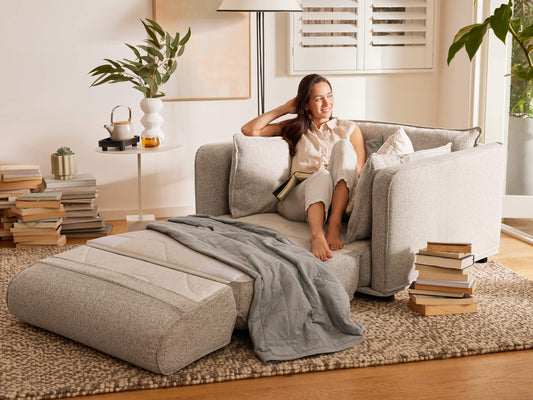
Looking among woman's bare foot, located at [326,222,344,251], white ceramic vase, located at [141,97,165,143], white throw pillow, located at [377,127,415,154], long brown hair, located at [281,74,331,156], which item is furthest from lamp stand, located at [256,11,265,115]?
woman's bare foot, located at [326,222,344,251]

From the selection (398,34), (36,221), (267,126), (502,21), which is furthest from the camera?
(398,34)

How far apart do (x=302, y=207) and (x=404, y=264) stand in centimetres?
58

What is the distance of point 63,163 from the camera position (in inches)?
178

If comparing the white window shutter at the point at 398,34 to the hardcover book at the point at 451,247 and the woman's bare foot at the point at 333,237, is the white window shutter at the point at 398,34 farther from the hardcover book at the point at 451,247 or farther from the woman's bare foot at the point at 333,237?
the hardcover book at the point at 451,247

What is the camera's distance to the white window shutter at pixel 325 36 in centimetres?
504

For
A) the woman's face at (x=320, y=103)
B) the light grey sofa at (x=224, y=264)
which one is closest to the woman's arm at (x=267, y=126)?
the woman's face at (x=320, y=103)

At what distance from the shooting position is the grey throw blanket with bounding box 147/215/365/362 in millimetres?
2611

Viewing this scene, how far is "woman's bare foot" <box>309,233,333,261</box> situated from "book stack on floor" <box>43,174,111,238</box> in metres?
1.91

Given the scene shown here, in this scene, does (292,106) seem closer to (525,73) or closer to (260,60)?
(260,60)

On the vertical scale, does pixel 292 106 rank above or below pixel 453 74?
below

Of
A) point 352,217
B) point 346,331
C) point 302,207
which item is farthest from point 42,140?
point 346,331

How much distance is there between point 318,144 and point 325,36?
167 cm

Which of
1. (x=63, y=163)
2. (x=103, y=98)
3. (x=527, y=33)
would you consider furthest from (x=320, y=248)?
(x=103, y=98)

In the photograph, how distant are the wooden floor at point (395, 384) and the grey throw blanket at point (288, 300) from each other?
152mm
